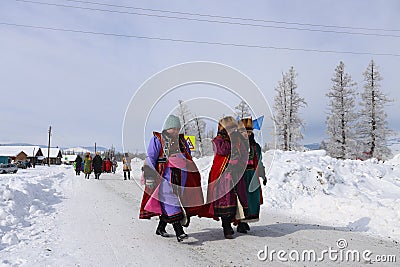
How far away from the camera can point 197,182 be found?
20.7 feet

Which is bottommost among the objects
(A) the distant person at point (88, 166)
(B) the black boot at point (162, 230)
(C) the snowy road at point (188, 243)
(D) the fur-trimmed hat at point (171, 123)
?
(C) the snowy road at point (188, 243)

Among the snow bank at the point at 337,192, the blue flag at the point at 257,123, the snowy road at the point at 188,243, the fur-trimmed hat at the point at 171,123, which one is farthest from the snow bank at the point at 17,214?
the snow bank at the point at 337,192

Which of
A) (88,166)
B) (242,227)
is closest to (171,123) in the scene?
(242,227)

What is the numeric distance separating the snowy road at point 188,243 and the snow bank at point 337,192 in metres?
1.24

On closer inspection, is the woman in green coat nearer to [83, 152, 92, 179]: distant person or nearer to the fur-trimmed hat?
the fur-trimmed hat

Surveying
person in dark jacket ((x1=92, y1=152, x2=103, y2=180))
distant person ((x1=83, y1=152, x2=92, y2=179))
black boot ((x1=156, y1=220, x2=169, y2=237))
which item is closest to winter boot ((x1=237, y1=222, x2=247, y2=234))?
black boot ((x1=156, y1=220, x2=169, y2=237))

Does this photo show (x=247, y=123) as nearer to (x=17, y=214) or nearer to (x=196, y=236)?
(x=196, y=236)

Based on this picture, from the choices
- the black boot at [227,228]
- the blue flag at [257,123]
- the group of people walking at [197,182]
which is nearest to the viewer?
the group of people walking at [197,182]

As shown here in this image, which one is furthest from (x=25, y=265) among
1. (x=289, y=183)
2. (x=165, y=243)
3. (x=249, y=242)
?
(x=289, y=183)

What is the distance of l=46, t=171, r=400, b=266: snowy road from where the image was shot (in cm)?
484

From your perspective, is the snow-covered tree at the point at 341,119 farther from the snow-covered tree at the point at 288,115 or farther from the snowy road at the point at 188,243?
the snowy road at the point at 188,243

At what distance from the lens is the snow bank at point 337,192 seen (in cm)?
804

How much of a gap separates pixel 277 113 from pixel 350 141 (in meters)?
8.37

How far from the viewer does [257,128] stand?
718 cm
